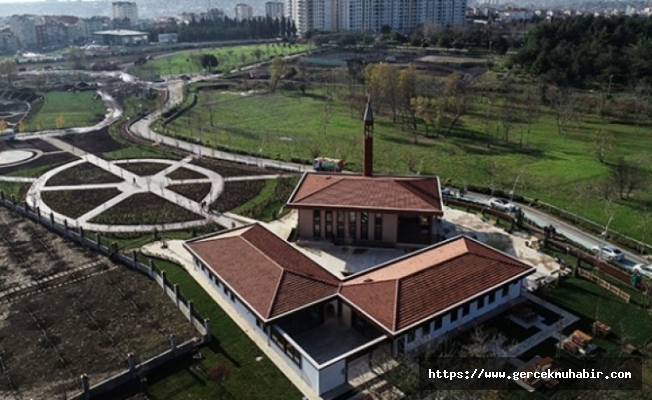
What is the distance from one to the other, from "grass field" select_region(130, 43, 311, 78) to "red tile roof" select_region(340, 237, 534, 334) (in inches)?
3837

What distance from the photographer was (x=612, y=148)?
5994 cm

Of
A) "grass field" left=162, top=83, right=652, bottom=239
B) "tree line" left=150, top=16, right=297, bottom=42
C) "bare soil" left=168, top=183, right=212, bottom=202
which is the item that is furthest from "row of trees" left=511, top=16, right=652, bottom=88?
"tree line" left=150, top=16, right=297, bottom=42

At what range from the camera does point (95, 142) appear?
6444 centimetres

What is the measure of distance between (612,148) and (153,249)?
1907 inches

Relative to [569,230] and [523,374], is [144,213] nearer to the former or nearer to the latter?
[523,374]

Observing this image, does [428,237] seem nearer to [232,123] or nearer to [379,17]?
[232,123]

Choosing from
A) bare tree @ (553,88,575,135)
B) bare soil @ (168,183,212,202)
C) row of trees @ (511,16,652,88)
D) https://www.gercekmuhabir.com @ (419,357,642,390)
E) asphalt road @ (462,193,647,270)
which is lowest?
https://www.gercekmuhabir.com @ (419,357,642,390)

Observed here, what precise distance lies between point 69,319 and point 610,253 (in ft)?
106

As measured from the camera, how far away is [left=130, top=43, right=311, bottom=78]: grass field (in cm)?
12212

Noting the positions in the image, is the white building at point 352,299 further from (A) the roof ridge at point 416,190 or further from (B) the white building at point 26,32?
(B) the white building at point 26,32

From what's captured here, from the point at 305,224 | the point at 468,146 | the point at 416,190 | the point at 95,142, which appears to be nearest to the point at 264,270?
the point at 305,224

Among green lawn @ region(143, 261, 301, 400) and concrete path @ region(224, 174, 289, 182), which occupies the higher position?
concrete path @ region(224, 174, 289, 182)

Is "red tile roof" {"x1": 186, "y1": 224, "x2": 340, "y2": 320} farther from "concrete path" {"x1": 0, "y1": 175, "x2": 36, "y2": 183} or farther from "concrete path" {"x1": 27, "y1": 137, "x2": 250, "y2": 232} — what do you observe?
"concrete path" {"x1": 0, "y1": 175, "x2": 36, "y2": 183}

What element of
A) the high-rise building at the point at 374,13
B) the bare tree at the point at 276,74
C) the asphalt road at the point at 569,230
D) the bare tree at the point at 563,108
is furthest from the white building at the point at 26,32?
the asphalt road at the point at 569,230
